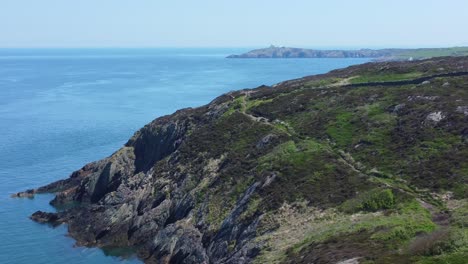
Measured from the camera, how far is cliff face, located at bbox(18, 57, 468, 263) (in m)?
40.3

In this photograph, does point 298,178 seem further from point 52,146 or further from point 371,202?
point 52,146

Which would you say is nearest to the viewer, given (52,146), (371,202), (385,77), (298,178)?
(371,202)

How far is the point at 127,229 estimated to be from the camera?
68.2 metres

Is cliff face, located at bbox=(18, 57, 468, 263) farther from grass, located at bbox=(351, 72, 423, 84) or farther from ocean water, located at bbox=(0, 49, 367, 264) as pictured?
ocean water, located at bbox=(0, 49, 367, 264)

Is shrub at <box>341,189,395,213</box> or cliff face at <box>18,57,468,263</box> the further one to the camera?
shrub at <box>341,189,395,213</box>

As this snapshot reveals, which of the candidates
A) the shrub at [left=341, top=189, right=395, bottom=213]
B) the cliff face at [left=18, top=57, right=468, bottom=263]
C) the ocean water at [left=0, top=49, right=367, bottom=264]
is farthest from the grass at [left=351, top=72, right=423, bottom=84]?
the ocean water at [left=0, top=49, right=367, bottom=264]

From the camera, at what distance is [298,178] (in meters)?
54.1

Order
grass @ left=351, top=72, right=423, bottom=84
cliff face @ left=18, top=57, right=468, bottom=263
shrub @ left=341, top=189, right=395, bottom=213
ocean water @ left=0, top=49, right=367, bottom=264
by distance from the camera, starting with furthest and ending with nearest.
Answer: grass @ left=351, top=72, right=423, bottom=84 < ocean water @ left=0, top=49, right=367, bottom=264 < shrub @ left=341, top=189, right=395, bottom=213 < cliff face @ left=18, top=57, right=468, bottom=263

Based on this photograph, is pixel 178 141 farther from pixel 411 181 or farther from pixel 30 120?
pixel 30 120

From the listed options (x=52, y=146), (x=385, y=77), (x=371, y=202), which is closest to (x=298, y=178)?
(x=371, y=202)

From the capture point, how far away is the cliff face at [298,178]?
132ft

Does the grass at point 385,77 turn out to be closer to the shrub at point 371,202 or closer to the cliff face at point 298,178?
the cliff face at point 298,178

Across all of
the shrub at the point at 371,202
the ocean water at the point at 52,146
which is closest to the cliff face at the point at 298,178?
the shrub at the point at 371,202

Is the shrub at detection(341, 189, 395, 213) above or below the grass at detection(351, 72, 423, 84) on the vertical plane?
below
